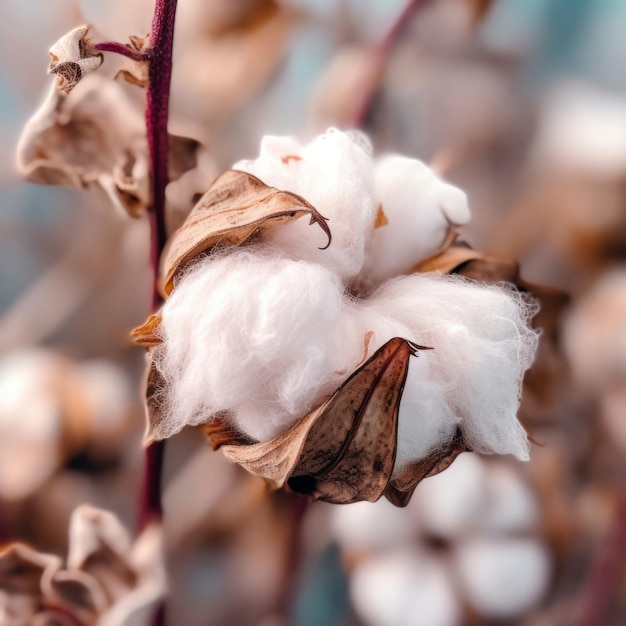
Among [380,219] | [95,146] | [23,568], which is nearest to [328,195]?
[380,219]

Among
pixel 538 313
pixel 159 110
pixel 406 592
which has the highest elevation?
pixel 159 110

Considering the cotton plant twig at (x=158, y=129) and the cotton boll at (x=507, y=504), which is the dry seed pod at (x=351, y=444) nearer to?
the cotton plant twig at (x=158, y=129)

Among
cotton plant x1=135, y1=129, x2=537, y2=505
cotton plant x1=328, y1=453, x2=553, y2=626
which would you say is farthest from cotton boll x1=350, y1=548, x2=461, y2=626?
cotton plant x1=135, y1=129, x2=537, y2=505

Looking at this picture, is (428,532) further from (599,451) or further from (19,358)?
(19,358)

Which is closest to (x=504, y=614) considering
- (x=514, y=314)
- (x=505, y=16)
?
(x=514, y=314)

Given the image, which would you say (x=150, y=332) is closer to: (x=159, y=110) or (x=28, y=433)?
(x=159, y=110)

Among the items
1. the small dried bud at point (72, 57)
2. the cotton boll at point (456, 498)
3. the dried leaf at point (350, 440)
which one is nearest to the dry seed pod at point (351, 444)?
the dried leaf at point (350, 440)
